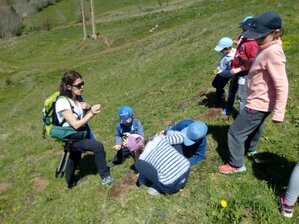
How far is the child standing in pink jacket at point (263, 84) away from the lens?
17.9 ft

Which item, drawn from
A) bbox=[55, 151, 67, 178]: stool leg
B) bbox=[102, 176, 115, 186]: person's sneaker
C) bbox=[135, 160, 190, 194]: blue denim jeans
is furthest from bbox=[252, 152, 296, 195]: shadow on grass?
bbox=[55, 151, 67, 178]: stool leg

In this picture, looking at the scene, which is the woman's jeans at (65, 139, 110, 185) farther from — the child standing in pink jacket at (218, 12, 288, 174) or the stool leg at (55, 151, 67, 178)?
the child standing in pink jacket at (218, 12, 288, 174)

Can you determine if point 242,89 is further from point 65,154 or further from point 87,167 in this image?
point 87,167

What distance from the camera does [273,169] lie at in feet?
21.9

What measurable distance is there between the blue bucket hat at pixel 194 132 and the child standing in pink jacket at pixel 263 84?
644mm

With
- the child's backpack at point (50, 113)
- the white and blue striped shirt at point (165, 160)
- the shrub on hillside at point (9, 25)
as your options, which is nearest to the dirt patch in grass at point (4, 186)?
the child's backpack at point (50, 113)

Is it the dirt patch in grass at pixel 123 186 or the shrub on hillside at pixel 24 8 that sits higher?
the dirt patch in grass at pixel 123 186

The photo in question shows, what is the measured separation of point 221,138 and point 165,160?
7.37 ft

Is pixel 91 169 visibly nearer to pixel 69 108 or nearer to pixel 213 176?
pixel 69 108

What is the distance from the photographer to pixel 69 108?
7180 millimetres

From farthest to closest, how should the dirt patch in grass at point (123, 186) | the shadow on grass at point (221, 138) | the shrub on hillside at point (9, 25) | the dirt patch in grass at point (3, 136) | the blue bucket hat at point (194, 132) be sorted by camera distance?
the shrub on hillside at point (9, 25) < the dirt patch in grass at point (3, 136) < the shadow on grass at point (221, 138) < the dirt patch in grass at point (123, 186) < the blue bucket hat at point (194, 132)

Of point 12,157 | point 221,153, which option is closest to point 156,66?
point 12,157

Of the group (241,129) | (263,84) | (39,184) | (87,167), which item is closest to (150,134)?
(87,167)

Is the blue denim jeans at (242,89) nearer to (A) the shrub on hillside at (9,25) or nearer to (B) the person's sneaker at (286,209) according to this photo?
(B) the person's sneaker at (286,209)
